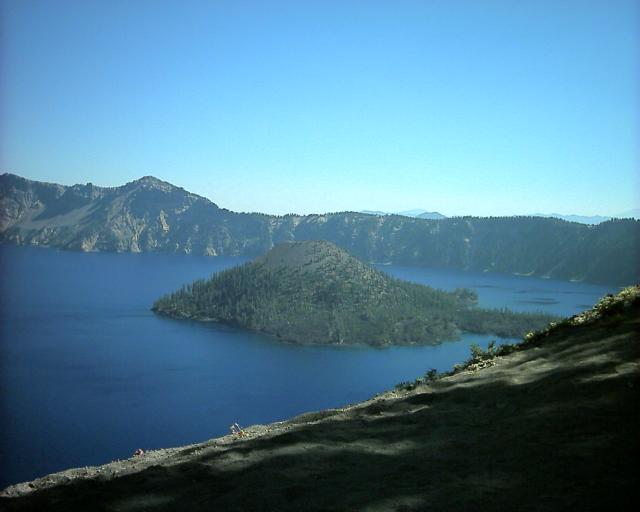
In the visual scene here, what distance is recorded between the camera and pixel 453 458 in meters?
12.8

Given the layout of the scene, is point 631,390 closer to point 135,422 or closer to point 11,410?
point 135,422

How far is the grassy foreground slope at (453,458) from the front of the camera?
34.7 feet

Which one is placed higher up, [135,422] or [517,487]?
[517,487]

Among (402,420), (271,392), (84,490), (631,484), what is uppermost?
(631,484)

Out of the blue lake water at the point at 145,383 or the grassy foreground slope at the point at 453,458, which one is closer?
the grassy foreground slope at the point at 453,458

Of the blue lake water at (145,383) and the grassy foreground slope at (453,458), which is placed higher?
the grassy foreground slope at (453,458)

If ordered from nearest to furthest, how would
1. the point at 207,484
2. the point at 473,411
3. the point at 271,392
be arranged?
the point at 207,484 → the point at 473,411 → the point at 271,392

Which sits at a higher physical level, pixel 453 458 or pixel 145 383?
pixel 453 458

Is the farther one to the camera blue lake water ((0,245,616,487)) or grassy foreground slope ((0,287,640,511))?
blue lake water ((0,245,616,487))

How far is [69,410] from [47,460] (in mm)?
27138

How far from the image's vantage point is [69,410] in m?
109

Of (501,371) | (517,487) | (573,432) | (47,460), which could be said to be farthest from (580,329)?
(47,460)

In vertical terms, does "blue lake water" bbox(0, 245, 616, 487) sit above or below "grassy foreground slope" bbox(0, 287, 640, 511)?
below

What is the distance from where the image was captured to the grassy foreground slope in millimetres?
10570
